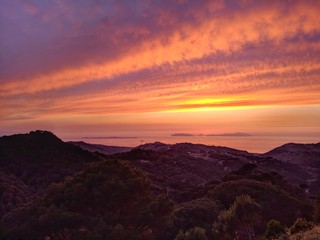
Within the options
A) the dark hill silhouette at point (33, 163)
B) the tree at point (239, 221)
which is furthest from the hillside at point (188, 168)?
the tree at point (239, 221)

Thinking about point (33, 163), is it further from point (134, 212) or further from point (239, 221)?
point (239, 221)

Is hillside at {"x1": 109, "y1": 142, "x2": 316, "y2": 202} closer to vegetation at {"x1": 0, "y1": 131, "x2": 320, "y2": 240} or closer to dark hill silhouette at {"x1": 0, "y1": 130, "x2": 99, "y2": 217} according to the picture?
dark hill silhouette at {"x1": 0, "y1": 130, "x2": 99, "y2": 217}

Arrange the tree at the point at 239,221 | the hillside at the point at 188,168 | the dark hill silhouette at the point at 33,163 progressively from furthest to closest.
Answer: the hillside at the point at 188,168 → the dark hill silhouette at the point at 33,163 → the tree at the point at 239,221

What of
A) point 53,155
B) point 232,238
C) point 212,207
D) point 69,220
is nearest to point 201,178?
point 53,155

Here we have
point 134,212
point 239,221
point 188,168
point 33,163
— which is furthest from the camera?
point 188,168

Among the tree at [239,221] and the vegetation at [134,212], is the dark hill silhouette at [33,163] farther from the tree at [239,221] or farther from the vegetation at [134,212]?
the tree at [239,221]

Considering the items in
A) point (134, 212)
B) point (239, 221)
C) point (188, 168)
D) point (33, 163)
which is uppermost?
point (33, 163)

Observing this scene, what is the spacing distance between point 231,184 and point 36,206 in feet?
104

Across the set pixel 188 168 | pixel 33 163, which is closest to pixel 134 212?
pixel 33 163

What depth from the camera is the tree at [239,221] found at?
44156 millimetres

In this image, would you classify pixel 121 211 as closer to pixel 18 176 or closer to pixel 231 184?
pixel 231 184

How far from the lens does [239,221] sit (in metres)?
44.6

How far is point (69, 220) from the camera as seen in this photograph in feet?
127

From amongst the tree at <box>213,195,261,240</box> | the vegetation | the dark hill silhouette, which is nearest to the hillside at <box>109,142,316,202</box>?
the dark hill silhouette
